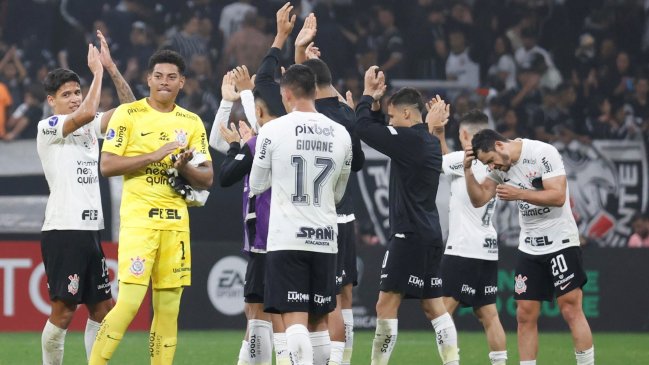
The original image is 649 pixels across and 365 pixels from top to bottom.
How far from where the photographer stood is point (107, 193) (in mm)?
17438

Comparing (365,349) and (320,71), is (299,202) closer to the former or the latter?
(320,71)

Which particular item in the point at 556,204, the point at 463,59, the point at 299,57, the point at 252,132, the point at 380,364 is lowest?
the point at 380,364

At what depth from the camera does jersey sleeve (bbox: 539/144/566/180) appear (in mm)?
10523

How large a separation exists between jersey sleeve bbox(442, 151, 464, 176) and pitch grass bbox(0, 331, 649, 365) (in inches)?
90.8

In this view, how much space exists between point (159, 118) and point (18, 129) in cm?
987

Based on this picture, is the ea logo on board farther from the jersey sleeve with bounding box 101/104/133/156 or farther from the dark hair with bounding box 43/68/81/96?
the jersey sleeve with bounding box 101/104/133/156

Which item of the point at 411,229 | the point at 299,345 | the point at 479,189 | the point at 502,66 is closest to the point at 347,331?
the point at 411,229

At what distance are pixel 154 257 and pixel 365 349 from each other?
5611 millimetres

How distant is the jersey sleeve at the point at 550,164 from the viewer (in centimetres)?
1052

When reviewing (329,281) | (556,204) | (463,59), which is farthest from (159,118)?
(463,59)

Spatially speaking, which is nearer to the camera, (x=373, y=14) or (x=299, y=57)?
(x=299, y=57)

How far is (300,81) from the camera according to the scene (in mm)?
8727

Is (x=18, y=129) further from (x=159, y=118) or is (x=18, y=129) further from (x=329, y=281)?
(x=329, y=281)

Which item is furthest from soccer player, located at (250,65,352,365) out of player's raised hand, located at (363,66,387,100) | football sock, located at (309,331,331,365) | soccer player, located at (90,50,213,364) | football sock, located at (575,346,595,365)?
football sock, located at (575,346,595,365)
